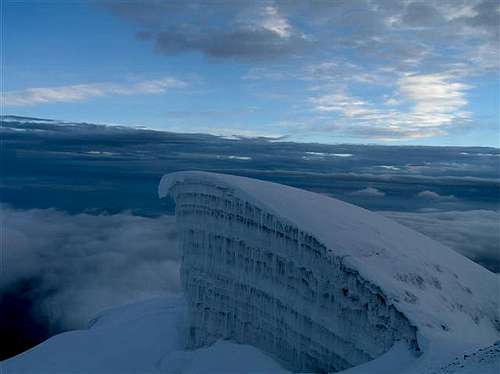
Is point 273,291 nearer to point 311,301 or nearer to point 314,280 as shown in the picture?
point 311,301

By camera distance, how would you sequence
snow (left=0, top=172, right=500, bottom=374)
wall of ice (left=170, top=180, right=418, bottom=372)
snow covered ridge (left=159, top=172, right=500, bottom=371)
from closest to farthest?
snow (left=0, top=172, right=500, bottom=374)
snow covered ridge (left=159, top=172, right=500, bottom=371)
wall of ice (left=170, top=180, right=418, bottom=372)

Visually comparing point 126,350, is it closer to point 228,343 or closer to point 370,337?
point 228,343

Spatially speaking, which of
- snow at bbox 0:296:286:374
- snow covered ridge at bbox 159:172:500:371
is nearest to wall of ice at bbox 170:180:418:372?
snow covered ridge at bbox 159:172:500:371

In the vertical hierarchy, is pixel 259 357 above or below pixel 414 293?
below

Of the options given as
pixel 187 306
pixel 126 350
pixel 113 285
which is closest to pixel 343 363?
pixel 187 306

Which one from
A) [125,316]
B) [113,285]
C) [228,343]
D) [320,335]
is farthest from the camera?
[113,285]

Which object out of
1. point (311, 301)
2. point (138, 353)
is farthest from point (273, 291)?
point (138, 353)

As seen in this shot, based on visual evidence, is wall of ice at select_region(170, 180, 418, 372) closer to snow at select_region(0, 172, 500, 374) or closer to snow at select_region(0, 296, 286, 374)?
snow at select_region(0, 172, 500, 374)

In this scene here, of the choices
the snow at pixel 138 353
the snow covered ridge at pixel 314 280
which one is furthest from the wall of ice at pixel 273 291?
the snow at pixel 138 353
